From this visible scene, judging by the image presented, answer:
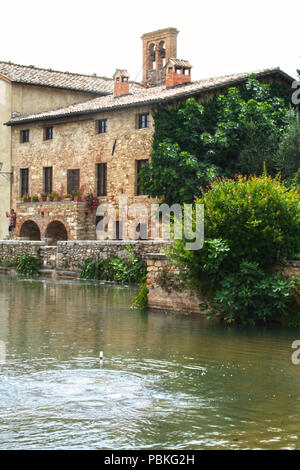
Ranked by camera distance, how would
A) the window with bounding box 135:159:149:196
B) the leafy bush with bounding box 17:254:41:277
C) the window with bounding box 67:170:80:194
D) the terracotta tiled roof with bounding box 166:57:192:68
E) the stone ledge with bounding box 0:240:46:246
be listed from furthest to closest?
the window with bounding box 67:170:80:194 < the terracotta tiled roof with bounding box 166:57:192:68 < the window with bounding box 135:159:149:196 < the stone ledge with bounding box 0:240:46:246 < the leafy bush with bounding box 17:254:41:277

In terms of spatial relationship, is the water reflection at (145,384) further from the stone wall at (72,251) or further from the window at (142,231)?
the window at (142,231)

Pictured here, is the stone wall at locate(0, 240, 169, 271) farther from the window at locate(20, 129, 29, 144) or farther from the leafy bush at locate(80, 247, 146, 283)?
the window at locate(20, 129, 29, 144)

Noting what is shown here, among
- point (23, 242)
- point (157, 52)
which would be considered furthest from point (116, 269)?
point (157, 52)

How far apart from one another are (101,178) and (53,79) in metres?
9.24

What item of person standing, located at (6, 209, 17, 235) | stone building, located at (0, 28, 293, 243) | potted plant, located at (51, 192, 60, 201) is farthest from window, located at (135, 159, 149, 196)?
person standing, located at (6, 209, 17, 235)

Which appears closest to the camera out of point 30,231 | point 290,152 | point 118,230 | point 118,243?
point 118,243

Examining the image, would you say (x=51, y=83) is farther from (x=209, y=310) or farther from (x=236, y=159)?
(x=209, y=310)

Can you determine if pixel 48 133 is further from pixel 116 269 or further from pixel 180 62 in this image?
pixel 116 269

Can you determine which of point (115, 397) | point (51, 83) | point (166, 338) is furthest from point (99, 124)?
point (115, 397)

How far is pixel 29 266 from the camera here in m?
26.6

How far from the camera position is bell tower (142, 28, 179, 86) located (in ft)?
127

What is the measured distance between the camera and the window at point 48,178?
34.1 metres

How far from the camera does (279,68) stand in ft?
87.9

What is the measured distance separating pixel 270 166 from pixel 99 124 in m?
9.55
